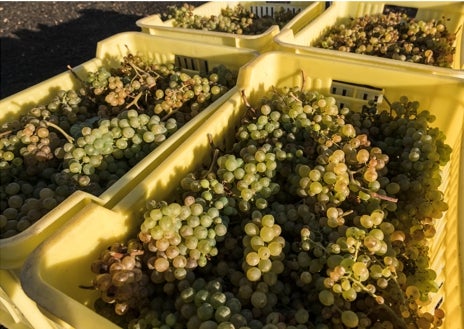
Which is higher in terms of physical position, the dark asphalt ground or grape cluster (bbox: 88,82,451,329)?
grape cluster (bbox: 88,82,451,329)

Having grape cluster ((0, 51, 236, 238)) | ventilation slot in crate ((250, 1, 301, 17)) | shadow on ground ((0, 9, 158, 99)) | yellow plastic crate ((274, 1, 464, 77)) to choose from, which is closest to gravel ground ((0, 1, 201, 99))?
shadow on ground ((0, 9, 158, 99))

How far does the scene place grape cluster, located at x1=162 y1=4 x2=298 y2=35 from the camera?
280cm

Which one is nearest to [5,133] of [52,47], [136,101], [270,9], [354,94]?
[136,101]

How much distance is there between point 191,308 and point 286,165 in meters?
0.69

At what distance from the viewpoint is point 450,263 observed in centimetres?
127

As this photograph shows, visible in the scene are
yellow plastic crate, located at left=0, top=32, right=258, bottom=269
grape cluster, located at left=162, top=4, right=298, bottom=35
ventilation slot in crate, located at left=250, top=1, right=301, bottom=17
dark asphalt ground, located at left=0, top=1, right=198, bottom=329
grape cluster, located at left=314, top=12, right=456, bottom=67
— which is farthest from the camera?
dark asphalt ground, located at left=0, top=1, right=198, bottom=329

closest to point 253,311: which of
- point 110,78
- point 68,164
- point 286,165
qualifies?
point 286,165

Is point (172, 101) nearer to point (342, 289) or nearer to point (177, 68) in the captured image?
point (177, 68)

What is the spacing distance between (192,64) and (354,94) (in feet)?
3.10

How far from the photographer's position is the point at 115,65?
94.0 inches

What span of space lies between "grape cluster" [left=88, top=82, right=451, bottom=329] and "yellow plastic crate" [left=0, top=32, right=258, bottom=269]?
17cm

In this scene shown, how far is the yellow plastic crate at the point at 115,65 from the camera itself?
1157mm

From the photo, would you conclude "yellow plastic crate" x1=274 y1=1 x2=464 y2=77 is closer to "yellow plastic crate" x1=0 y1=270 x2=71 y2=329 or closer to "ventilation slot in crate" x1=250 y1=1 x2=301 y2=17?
"ventilation slot in crate" x1=250 y1=1 x2=301 y2=17

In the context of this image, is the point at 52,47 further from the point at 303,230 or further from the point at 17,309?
the point at 303,230
